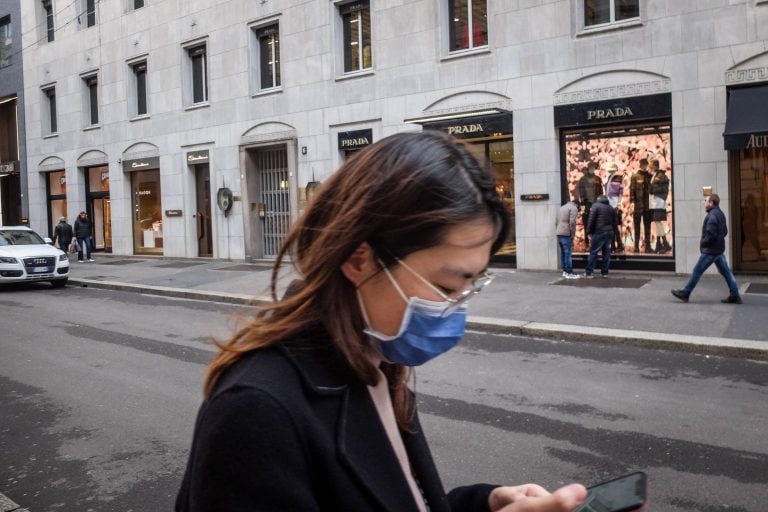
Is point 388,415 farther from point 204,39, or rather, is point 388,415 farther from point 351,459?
point 204,39

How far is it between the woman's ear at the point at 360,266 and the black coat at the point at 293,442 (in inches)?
5.9

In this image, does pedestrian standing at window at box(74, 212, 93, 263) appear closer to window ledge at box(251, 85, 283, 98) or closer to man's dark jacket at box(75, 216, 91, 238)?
man's dark jacket at box(75, 216, 91, 238)

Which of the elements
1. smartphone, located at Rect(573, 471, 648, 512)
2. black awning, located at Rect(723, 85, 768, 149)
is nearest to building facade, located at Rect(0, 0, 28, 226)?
black awning, located at Rect(723, 85, 768, 149)

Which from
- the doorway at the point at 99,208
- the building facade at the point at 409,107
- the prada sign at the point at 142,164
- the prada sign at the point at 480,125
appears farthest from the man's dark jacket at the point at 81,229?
the prada sign at the point at 480,125

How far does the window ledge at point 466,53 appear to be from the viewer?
56.0ft

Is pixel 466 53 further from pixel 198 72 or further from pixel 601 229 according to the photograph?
→ pixel 198 72

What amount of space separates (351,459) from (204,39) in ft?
79.0

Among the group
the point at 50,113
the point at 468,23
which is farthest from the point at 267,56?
the point at 50,113

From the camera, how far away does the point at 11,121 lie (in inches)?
1328

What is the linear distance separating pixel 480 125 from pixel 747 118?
587 cm

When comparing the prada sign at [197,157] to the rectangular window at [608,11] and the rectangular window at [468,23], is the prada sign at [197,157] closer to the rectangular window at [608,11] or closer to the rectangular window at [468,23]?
the rectangular window at [468,23]

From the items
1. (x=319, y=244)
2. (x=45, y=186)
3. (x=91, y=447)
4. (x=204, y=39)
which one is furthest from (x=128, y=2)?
(x=319, y=244)

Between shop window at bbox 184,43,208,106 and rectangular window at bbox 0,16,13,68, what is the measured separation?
44.5 feet

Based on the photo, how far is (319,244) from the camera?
4.94 ft
